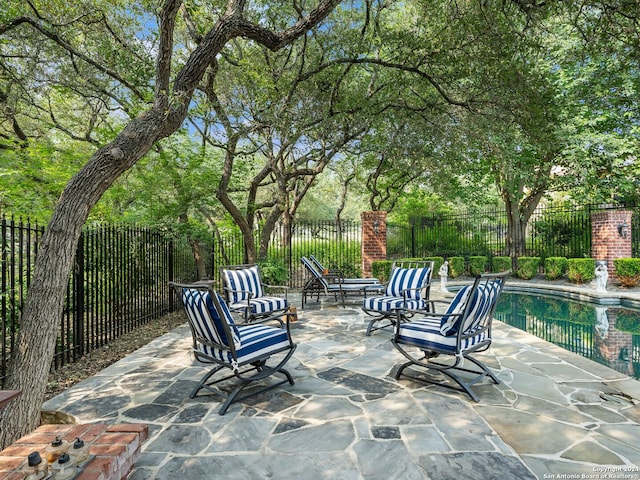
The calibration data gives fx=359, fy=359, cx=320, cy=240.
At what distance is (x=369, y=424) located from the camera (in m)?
2.54

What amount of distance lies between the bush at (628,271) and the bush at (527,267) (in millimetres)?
2360

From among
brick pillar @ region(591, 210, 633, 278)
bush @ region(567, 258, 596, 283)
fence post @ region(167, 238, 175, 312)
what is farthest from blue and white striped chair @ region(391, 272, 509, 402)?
brick pillar @ region(591, 210, 633, 278)

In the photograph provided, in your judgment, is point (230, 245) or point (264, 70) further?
point (230, 245)

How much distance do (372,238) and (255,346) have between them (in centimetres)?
824

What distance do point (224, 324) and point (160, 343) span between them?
2592mm

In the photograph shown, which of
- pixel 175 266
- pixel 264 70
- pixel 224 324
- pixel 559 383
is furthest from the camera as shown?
pixel 175 266

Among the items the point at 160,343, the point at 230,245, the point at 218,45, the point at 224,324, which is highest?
the point at 218,45

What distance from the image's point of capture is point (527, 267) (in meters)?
12.1

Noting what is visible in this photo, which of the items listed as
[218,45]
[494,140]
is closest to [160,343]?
[218,45]

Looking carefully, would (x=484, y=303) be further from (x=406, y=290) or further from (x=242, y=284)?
(x=242, y=284)

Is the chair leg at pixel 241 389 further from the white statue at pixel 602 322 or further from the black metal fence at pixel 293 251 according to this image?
the black metal fence at pixel 293 251

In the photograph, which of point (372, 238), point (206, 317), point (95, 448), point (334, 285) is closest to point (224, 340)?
point (206, 317)

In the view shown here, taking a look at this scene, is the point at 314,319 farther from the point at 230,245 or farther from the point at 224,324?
the point at 230,245

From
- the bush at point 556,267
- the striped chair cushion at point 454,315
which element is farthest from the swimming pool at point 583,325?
the bush at point 556,267
